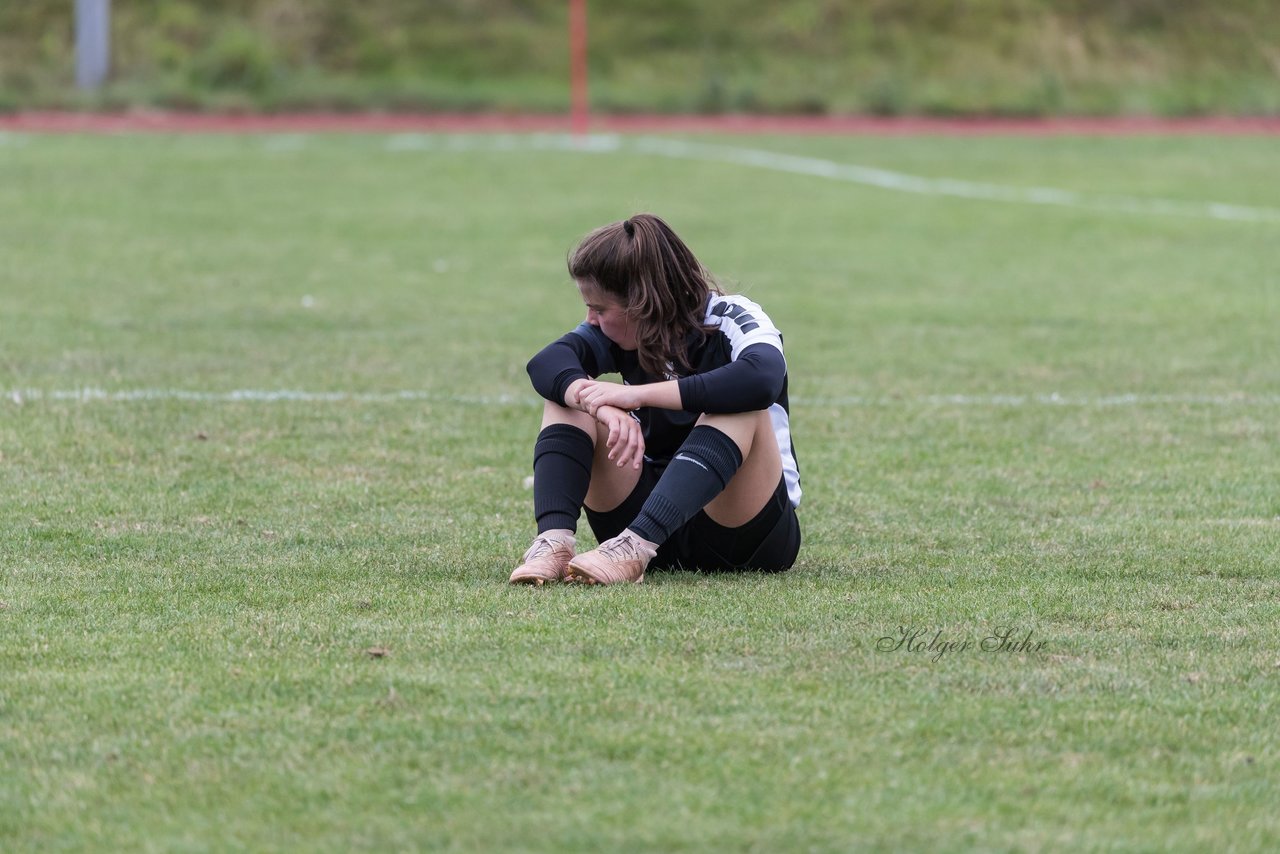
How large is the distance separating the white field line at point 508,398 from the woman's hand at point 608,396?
3.26 meters

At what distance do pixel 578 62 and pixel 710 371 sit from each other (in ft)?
88.3

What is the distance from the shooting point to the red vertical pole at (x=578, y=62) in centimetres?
2786

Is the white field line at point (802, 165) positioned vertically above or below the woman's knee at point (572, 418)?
below

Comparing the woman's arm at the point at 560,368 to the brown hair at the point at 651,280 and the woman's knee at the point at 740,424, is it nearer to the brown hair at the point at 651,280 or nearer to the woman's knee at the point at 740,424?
the brown hair at the point at 651,280

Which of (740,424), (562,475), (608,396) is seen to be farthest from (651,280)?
(562,475)

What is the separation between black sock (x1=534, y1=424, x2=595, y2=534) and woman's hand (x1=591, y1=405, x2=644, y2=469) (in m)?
0.16

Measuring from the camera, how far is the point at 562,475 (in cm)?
496

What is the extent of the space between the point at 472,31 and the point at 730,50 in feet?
14.5

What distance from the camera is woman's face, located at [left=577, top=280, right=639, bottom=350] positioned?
16.2 ft

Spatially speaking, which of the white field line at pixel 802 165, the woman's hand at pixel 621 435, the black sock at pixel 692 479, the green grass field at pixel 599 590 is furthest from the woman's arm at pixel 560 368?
the white field line at pixel 802 165

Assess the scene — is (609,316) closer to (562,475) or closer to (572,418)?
(572,418)

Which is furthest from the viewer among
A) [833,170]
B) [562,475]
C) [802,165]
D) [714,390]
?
[802,165]

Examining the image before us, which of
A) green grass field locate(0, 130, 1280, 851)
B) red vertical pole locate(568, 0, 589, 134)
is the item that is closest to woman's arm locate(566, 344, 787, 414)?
green grass field locate(0, 130, 1280, 851)

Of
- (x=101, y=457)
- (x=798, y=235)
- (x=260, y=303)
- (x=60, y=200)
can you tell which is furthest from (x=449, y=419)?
(x=60, y=200)
